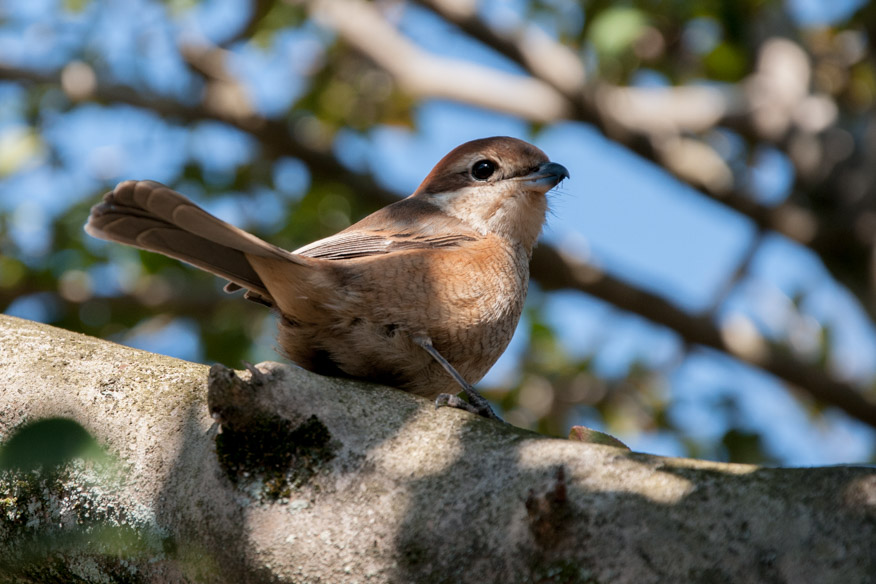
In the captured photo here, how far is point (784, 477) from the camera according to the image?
5.01ft

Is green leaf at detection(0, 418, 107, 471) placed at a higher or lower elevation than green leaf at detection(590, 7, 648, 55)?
lower

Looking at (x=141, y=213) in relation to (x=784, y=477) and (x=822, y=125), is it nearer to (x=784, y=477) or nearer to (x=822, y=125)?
(x=784, y=477)

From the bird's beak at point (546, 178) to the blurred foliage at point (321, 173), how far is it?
1.91 m

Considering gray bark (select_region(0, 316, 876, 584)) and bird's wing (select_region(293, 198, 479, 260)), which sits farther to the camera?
bird's wing (select_region(293, 198, 479, 260))

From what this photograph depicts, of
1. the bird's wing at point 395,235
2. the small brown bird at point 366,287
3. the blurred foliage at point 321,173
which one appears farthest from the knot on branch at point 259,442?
the blurred foliage at point 321,173

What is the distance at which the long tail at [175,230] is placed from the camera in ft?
8.25

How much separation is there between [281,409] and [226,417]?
0.41ft

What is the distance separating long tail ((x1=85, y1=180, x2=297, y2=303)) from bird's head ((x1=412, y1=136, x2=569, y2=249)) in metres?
0.99

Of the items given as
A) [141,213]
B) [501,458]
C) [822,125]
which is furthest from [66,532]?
[822,125]

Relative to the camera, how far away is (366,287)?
2.80 metres

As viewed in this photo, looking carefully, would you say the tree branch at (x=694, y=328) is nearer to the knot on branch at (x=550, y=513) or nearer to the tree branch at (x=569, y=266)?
the tree branch at (x=569, y=266)

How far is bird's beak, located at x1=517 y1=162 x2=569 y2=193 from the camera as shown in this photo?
3523 millimetres

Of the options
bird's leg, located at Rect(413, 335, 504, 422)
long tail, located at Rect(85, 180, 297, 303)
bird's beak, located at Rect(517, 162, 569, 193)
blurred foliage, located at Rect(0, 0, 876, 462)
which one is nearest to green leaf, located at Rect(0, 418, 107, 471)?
long tail, located at Rect(85, 180, 297, 303)

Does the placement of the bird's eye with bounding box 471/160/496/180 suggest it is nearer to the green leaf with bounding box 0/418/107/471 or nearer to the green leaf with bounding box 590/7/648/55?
the green leaf with bounding box 590/7/648/55
